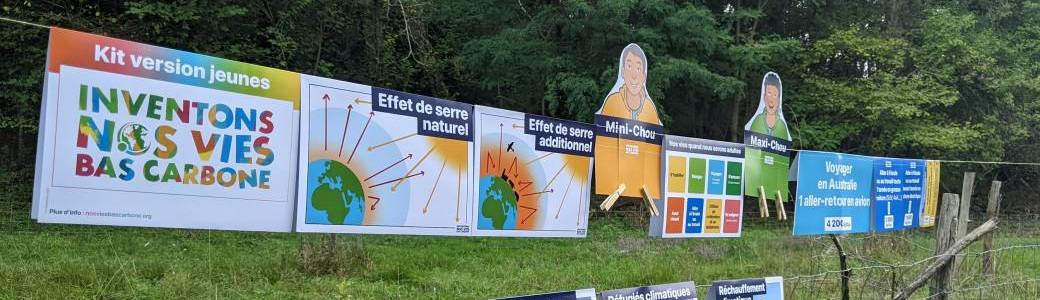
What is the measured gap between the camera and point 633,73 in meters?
4.26

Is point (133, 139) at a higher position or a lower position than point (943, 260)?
higher

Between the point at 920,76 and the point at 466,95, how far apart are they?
442 inches

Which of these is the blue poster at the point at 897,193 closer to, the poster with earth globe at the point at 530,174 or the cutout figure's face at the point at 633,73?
the cutout figure's face at the point at 633,73

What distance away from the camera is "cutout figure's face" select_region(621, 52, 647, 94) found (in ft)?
13.9

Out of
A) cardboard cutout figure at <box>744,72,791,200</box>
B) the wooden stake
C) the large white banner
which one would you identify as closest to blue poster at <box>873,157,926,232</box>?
the wooden stake

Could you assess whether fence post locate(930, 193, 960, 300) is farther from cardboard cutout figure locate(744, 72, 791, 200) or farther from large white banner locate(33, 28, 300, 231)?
large white banner locate(33, 28, 300, 231)

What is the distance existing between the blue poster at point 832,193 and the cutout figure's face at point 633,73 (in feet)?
4.21

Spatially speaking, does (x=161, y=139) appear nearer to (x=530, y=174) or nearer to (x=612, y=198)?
(x=530, y=174)

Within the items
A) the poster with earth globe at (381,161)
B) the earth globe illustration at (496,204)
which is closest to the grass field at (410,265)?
the earth globe illustration at (496,204)

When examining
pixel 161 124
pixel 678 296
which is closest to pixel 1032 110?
pixel 678 296

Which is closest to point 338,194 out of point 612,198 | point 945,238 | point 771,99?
point 612,198

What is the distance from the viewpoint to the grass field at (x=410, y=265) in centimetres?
655

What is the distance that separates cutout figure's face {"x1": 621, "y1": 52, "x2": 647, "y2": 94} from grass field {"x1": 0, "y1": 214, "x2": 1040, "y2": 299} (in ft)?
6.25

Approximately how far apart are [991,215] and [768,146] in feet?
9.55
